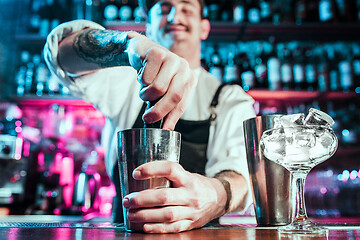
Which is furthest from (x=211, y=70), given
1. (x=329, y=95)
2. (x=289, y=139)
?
(x=289, y=139)

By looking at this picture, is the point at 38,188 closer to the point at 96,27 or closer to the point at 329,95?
the point at 96,27

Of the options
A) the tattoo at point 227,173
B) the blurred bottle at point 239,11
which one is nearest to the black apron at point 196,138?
the tattoo at point 227,173

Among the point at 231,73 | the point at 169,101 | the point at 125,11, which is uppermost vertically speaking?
the point at 125,11

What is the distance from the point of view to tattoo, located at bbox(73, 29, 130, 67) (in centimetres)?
75

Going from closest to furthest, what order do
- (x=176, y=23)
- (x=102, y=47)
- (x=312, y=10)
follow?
(x=102, y=47) < (x=176, y=23) < (x=312, y=10)

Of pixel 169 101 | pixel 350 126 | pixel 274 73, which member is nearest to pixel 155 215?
pixel 169 101

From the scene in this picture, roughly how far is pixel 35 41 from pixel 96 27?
175 cm

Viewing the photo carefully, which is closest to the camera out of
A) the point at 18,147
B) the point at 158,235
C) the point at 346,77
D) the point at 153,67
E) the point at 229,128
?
the point at 158,235

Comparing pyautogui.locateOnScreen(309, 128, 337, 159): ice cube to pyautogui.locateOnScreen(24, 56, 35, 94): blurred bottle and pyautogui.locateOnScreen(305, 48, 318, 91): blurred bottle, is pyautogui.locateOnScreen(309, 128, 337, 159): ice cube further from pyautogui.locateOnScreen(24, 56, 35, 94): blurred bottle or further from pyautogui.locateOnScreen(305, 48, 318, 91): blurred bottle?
pyautogui.locateOnScreen(24, 56, 35, 94): blurred bottle

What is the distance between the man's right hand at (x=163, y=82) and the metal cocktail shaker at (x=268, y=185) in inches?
6.8

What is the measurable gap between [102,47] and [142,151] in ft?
1.35

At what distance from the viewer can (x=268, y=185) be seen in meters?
0.67

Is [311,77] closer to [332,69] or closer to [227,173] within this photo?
[332,69]

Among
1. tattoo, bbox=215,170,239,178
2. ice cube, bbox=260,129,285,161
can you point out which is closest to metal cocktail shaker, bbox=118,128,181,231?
ice cube, bbox=260,129,285,161
